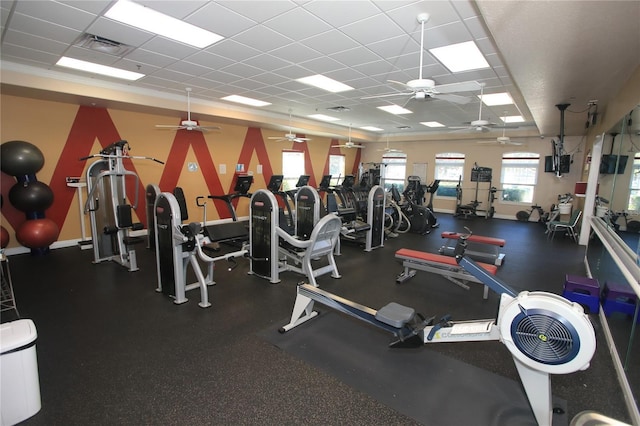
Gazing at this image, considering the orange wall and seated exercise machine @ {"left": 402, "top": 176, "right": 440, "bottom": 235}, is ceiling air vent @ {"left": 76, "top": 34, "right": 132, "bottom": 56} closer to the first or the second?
the orange wall

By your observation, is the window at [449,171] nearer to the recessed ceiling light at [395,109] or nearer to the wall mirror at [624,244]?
the recessed ceiling light at [395,109]

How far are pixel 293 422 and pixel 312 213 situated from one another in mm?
3348

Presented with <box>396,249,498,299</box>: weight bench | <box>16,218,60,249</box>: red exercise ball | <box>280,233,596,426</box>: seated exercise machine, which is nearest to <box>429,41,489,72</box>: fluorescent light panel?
<box>396,249,498,299</box>: weight bench

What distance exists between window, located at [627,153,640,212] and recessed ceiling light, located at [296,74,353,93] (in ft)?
12.3

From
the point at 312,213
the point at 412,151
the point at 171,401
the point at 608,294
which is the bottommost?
the point at 171,401

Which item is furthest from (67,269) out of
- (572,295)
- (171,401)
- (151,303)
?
(572,295)

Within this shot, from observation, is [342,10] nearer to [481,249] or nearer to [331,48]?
[331,48]

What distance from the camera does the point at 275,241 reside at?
393cm

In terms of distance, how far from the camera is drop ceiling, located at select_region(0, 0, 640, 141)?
2516mm

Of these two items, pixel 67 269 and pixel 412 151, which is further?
pixel 412 151

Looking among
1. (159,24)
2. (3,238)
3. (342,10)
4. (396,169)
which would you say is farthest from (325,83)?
(396,169)

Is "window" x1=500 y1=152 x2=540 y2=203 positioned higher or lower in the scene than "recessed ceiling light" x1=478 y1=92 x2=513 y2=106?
lower

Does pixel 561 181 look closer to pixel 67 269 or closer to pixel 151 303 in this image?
pixel 151 303

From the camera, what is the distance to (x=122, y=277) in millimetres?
4137
